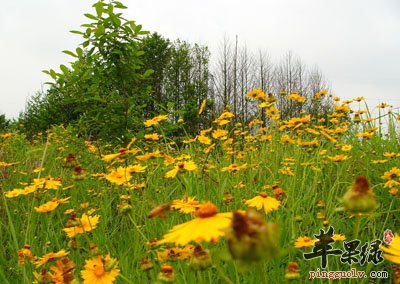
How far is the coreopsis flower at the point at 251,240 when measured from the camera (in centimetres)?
35

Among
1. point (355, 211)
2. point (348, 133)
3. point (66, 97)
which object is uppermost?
point (66, 97)

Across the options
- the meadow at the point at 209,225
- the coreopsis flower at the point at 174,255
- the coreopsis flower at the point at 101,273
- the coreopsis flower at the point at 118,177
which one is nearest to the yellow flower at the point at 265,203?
the meadow at the point at 209,225

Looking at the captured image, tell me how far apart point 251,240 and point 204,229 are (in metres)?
0.16

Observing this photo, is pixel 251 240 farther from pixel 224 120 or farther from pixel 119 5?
pixel 119 5

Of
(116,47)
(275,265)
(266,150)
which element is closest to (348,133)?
(266,150)

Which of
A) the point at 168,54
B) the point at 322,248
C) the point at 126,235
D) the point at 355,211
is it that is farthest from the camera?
the point at 168,54

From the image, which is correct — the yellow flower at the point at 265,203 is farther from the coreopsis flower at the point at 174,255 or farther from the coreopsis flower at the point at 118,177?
the coreopsis flower at the point at 118,177

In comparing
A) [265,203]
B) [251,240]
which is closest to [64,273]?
[265,203]

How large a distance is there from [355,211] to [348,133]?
2.86 metres

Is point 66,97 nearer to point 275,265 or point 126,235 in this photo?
point 126,235

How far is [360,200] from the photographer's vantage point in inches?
20.7

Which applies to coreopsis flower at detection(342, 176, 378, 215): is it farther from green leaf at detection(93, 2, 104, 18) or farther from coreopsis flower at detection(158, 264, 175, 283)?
green leaf at detection(93, 2, 104, 18)

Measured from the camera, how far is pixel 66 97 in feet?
9.45

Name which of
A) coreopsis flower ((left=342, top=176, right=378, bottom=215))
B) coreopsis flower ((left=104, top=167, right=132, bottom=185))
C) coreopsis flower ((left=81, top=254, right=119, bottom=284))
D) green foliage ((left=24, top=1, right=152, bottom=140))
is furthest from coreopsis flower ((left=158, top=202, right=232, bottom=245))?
green foliage ((left=24, top=1, right=152, bottom=140))
